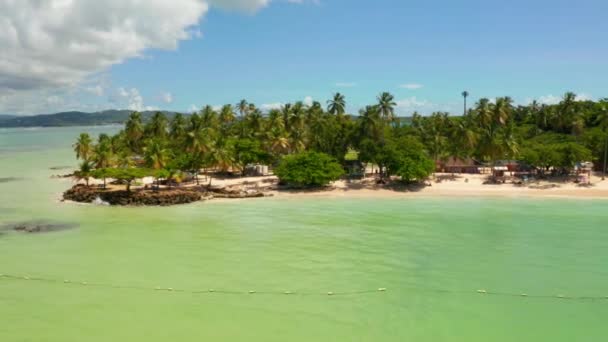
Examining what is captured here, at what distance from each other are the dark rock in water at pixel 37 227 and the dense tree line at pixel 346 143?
873 cm

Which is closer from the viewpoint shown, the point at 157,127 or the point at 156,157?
the point at 156,157

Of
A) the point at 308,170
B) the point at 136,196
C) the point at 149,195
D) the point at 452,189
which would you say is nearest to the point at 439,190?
the point at 452,189

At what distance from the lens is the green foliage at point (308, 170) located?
1887 inches

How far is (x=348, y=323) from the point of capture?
18859mm

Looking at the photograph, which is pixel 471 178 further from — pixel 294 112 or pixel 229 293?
pixel 229 293

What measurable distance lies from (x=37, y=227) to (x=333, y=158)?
94.4 ft

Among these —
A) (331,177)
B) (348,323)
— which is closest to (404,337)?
(348,323)

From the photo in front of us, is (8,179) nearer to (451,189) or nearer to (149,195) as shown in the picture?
(149,195)

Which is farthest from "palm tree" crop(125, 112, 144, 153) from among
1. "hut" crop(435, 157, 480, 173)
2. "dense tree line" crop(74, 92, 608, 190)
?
"hut" crop(435, 157, 480, 173)

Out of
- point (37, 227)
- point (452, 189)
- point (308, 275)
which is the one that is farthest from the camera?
point (452, 189)

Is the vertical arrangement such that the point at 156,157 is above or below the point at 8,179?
above

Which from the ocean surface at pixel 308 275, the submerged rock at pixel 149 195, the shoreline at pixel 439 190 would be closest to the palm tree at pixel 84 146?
the submerged rock at pixel 149 195

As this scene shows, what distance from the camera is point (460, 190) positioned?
4956cm

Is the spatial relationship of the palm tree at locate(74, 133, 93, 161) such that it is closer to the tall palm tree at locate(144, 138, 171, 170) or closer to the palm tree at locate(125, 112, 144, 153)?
the palm tree at locate(125, 112, 144, 153)
